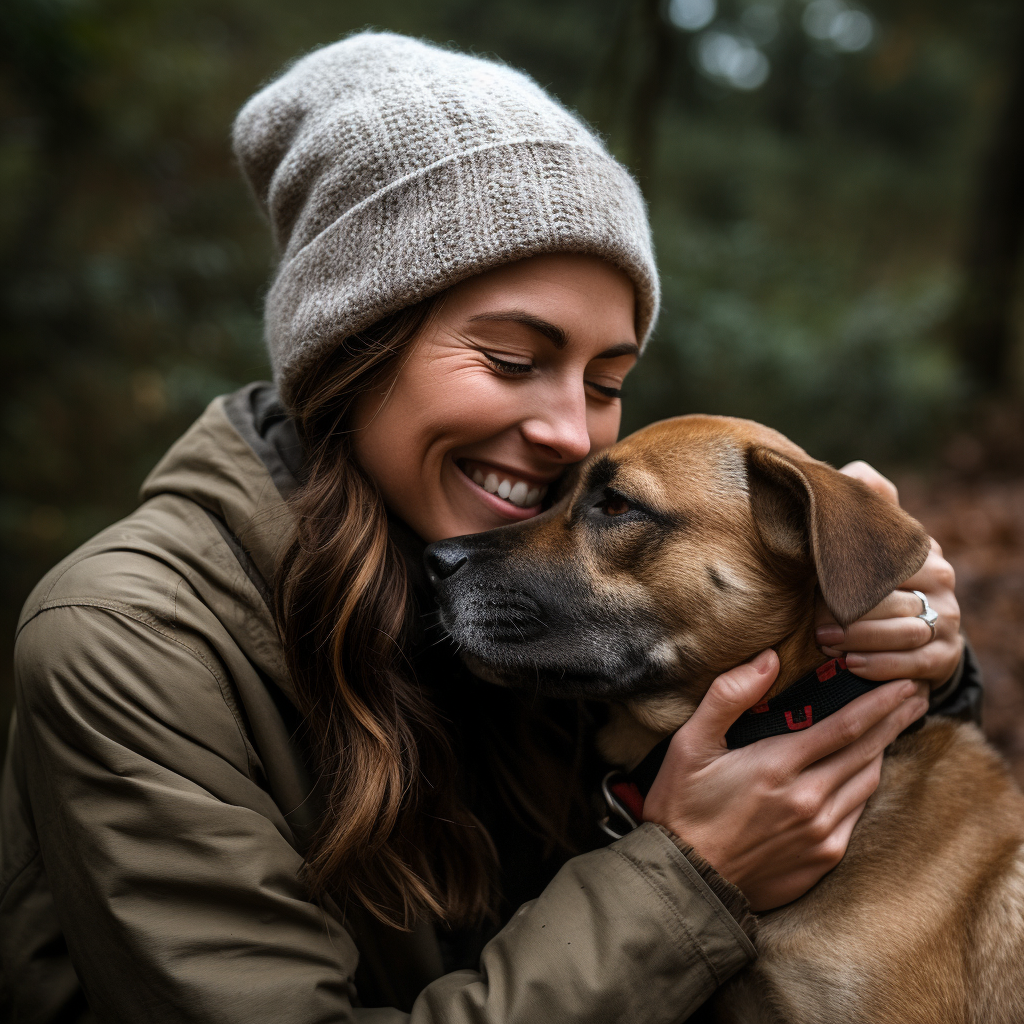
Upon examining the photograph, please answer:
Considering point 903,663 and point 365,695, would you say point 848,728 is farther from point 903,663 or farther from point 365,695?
point 365,695

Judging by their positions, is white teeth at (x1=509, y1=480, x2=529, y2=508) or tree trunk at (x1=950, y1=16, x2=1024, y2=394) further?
tree trunk at (x1=950, y1=16, x2=1024, y2=394)

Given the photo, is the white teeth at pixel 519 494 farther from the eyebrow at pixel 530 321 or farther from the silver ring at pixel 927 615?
the silver ring at pixel 927 615

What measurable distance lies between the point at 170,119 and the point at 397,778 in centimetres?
838

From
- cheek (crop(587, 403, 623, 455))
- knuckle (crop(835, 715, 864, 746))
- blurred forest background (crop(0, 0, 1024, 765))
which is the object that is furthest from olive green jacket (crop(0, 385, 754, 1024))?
blurred forest background (crop(0, 0, 1024, 765))

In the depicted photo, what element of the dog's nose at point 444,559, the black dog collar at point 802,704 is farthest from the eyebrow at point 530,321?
the black dog collar at point 802,704

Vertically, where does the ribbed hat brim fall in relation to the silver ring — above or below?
above

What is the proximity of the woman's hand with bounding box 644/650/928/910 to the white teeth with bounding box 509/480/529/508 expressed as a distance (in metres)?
0.77

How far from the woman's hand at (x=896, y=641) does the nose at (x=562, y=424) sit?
31.6 inches

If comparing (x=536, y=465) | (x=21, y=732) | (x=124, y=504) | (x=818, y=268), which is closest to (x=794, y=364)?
(x=818, y=268)

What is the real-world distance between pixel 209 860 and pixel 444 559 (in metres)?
0.88

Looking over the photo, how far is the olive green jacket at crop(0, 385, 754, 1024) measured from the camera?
5.38ft

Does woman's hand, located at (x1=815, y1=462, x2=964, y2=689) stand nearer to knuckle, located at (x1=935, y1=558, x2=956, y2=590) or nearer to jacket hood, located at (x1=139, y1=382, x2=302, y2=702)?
knuckle, located at (x1=935, y1=558, x2=956, y2=590)

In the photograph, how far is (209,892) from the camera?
1671 millimetres

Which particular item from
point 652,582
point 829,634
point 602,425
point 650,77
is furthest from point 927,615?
point 650,77
